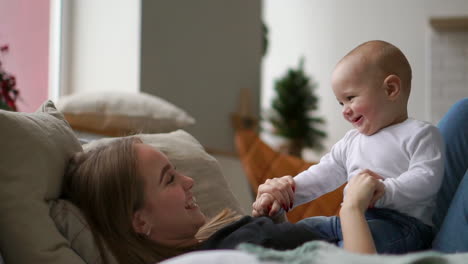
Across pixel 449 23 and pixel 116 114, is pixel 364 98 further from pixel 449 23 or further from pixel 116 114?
pixel 449 23

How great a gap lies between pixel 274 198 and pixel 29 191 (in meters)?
0.47

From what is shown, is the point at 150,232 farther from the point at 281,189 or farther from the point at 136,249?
the point at 281,189

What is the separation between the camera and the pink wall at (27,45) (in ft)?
10.8

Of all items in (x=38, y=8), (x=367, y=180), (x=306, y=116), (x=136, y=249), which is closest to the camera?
(x=367, y=180)

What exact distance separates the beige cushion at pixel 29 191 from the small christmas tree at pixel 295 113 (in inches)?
235

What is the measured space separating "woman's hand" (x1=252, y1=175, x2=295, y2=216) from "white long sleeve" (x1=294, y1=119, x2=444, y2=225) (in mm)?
57

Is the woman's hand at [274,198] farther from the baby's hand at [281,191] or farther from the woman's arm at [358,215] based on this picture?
the woman's arm at [358,215]

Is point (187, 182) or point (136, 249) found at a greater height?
point (187, 182)

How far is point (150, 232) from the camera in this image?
1.21 metres

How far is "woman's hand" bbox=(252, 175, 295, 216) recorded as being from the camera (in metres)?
1.22

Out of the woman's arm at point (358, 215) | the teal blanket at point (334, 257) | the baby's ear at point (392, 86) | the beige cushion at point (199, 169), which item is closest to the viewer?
the teal blanket at point (334, 257)

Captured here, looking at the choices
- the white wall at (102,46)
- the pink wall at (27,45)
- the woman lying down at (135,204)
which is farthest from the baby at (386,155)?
the white wall at (102,46)

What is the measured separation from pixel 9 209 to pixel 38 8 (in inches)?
107

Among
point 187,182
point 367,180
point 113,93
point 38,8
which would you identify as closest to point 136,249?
point 187,182
